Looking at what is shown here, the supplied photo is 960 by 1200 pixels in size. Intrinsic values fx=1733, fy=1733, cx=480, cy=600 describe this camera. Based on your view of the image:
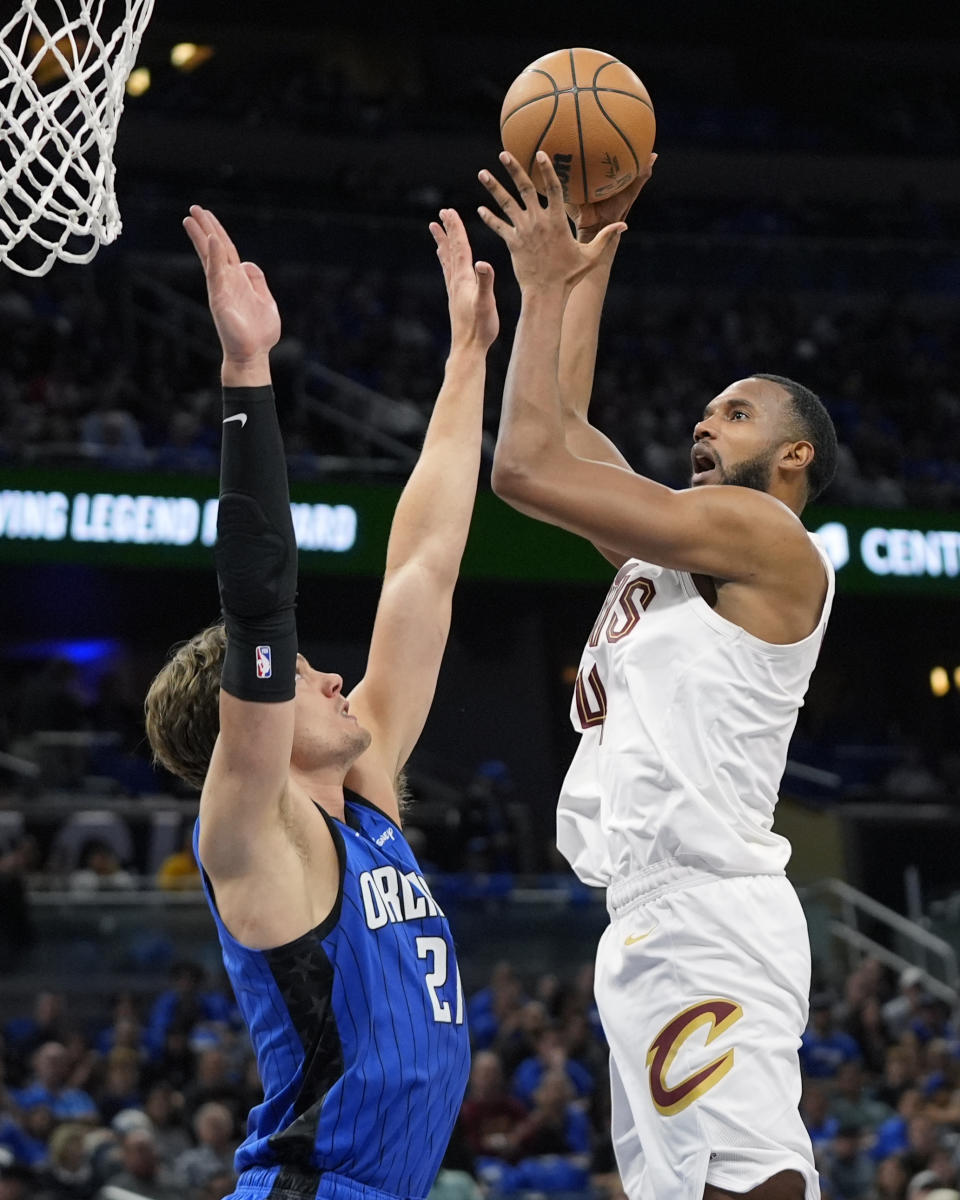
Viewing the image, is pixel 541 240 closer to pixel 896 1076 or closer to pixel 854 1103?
pixel 854 1103

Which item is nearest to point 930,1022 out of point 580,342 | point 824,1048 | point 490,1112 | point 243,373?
point 824,1048

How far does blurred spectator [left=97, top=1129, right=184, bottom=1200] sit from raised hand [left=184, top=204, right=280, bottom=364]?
6.60 meters

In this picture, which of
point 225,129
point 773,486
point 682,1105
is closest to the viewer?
point 682,1105

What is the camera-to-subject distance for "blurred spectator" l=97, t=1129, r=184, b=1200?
27.6 ft

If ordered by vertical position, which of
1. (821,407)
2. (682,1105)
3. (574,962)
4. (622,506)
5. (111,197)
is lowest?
(574,962)

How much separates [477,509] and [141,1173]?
31.8 ft

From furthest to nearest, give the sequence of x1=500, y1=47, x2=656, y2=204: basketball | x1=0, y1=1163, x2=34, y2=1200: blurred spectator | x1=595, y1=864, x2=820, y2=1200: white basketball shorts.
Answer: x1=0, y1=1163, x2=34, y2=1200: blurred spectator
x1=500, y1=47, x2=656, y2=204: basketball
x1=595, y1=864, x2=820, y2=1200: white basketball shorts

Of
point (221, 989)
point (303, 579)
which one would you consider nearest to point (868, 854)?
point (303, 579)

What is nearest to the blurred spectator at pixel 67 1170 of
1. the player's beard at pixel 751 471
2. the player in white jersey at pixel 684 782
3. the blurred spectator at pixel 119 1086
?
the blurred spectator at pixel 119 1086

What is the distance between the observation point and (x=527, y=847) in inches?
578

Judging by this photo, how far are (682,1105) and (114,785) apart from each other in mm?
11626

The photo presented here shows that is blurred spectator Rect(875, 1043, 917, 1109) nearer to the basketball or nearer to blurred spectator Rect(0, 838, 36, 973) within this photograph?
blurred spectator Rect(0, 838, 36, 973)

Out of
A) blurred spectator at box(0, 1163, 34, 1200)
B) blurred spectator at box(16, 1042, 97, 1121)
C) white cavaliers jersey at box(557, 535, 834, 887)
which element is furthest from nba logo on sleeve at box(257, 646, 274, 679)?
blurred spectator at box(16, 1042, 97, 1121)

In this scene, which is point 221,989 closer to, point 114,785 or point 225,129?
point 114,785
